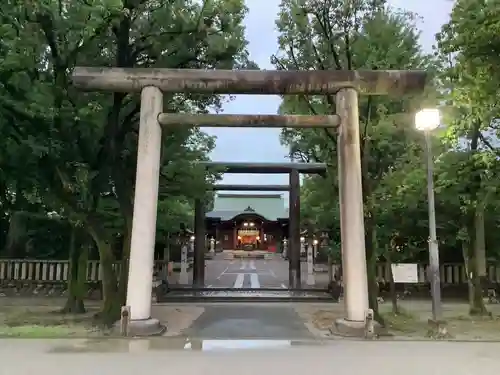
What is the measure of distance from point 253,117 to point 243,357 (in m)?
6.24

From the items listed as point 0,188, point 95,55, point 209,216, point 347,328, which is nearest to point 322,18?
point 95,55

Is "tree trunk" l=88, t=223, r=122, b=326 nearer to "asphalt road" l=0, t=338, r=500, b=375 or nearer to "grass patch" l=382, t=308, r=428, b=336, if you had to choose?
"asphalt road" l=0, t=338, r=500, b=375

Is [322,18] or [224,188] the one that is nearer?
[322,18]

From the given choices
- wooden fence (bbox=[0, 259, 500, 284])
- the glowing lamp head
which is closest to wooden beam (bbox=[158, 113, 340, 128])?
the glowing lamp head

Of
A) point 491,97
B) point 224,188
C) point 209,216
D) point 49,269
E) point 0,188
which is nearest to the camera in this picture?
point 491,97

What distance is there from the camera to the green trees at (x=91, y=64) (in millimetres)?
11523

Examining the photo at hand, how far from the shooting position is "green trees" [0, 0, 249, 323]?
454 inches

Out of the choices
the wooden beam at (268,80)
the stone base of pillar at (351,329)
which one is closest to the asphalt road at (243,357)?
the stone base of pillar at (351,329)

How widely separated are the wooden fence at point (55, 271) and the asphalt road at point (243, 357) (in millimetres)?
9276

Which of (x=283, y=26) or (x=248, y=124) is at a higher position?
(x=283, y=26)

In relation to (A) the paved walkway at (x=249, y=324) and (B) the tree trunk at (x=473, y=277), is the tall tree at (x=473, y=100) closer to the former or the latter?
(B) the tree trunk at (x=473, y=277)

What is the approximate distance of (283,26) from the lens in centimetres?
1447

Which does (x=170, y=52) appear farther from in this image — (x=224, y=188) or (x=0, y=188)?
(x=224, y=188)

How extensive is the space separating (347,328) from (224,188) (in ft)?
61.2
